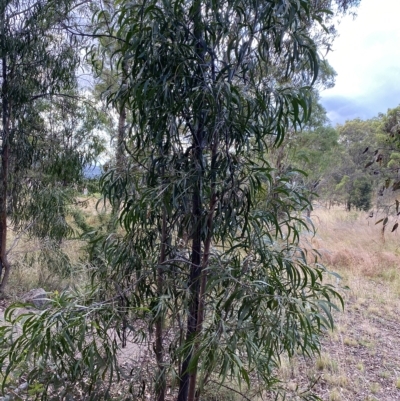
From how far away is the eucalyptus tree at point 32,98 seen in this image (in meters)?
3.33

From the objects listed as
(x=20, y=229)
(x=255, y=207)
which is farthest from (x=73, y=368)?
(x=20, y=229)

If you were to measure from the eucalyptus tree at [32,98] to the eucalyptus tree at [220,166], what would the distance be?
7.96 feet

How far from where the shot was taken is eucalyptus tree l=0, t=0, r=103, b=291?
131 inches

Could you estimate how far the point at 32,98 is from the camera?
12.4ft

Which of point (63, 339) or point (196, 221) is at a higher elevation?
point (196, 221)

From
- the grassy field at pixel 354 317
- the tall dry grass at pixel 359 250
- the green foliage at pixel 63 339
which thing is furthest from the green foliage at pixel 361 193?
the green foliage at pixel 63 339

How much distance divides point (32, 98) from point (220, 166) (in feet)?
10.4

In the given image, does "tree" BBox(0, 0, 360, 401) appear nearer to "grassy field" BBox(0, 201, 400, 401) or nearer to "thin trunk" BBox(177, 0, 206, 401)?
"thin trunk" BBox(177, 0, 206, 401)

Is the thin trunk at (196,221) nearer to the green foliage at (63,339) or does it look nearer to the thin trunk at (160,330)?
the thin trunk at (160,330)

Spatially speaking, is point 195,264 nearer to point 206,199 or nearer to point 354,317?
point 206,199

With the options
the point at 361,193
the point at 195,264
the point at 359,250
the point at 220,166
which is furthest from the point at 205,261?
the point at 361,193

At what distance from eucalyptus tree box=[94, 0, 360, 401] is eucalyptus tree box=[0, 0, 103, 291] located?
7.96 ft

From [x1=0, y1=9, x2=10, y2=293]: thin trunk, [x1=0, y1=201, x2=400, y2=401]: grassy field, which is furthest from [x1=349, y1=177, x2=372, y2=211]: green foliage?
[x1=0, y1=9, x2=10, y2=293]: thin trunk

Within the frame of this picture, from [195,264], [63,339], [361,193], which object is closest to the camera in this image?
[63,339]
